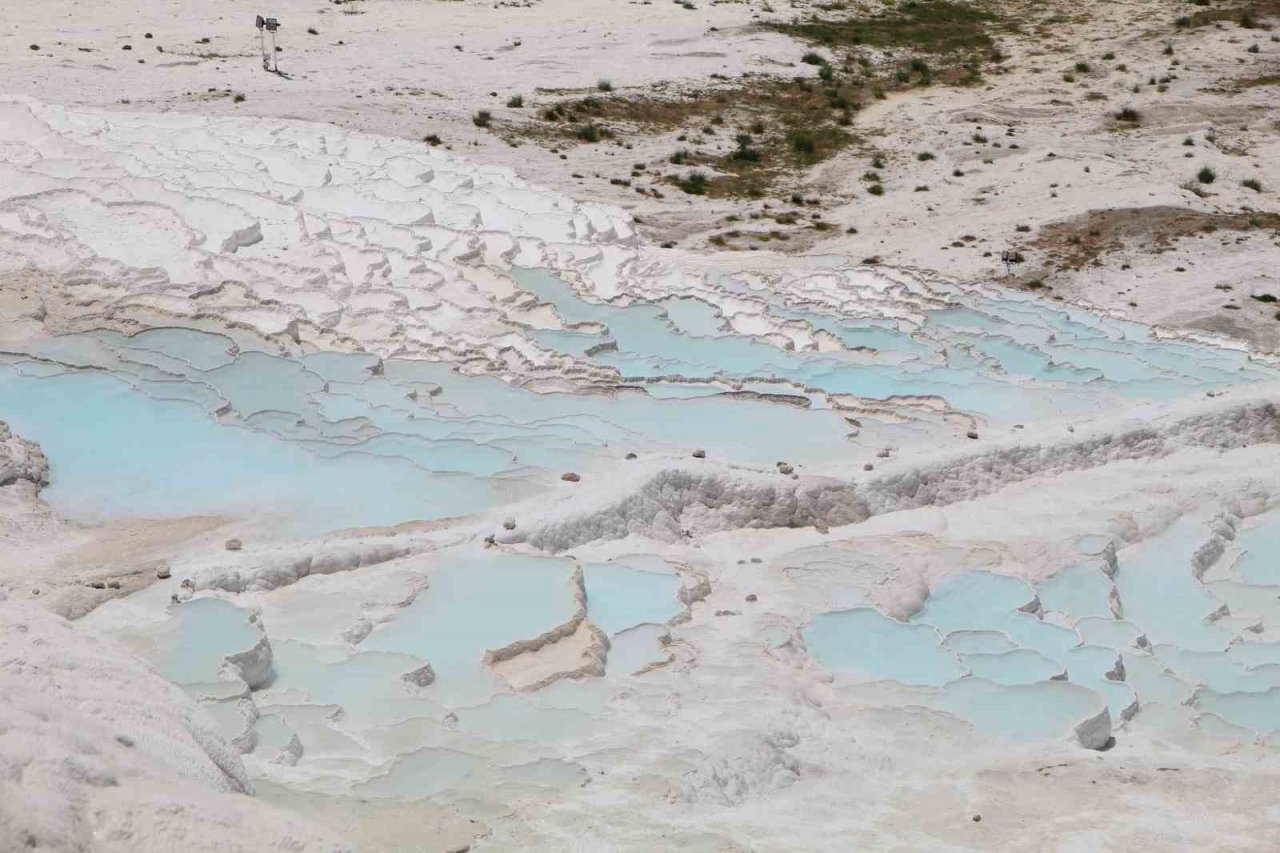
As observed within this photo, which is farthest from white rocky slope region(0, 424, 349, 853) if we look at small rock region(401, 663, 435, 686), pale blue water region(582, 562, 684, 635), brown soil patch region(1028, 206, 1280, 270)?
brown soil patch region(1028, 206, 1280, 270)

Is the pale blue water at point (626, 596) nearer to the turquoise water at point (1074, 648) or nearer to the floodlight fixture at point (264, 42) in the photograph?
Result: the turquoise water at point (1074, 648)

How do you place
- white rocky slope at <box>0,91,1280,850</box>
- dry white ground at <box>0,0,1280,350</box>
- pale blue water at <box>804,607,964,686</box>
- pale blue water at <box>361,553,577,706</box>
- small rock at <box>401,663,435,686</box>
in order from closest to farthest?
white rocky slope at <box>0,91,1280,850</box> < small rock at <box>401,663,435,686</box> < pale blue water at <box>361,553,577,706</box> < pale blue water at <box>804,607,964,686</box> < dry white ground at <box>0,0,1280,350</box>

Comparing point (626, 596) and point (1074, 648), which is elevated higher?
point (626, 596)

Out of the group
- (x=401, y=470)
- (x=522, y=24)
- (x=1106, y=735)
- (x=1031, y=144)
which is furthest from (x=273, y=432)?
(x=522, y=24)

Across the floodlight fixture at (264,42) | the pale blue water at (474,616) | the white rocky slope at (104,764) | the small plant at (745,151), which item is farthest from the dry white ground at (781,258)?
the small plant at (745,151)

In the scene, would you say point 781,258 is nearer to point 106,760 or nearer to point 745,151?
point 745,151

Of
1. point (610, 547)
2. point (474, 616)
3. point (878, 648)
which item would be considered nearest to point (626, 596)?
point (610, 547)

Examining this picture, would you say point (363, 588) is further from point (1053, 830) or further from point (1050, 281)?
point (1050, 281)

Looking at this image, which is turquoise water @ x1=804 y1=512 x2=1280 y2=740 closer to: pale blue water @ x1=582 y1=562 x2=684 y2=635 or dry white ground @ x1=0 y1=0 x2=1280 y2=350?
pale blue water @ x1=582 y1=562 x2=684 y2=635
